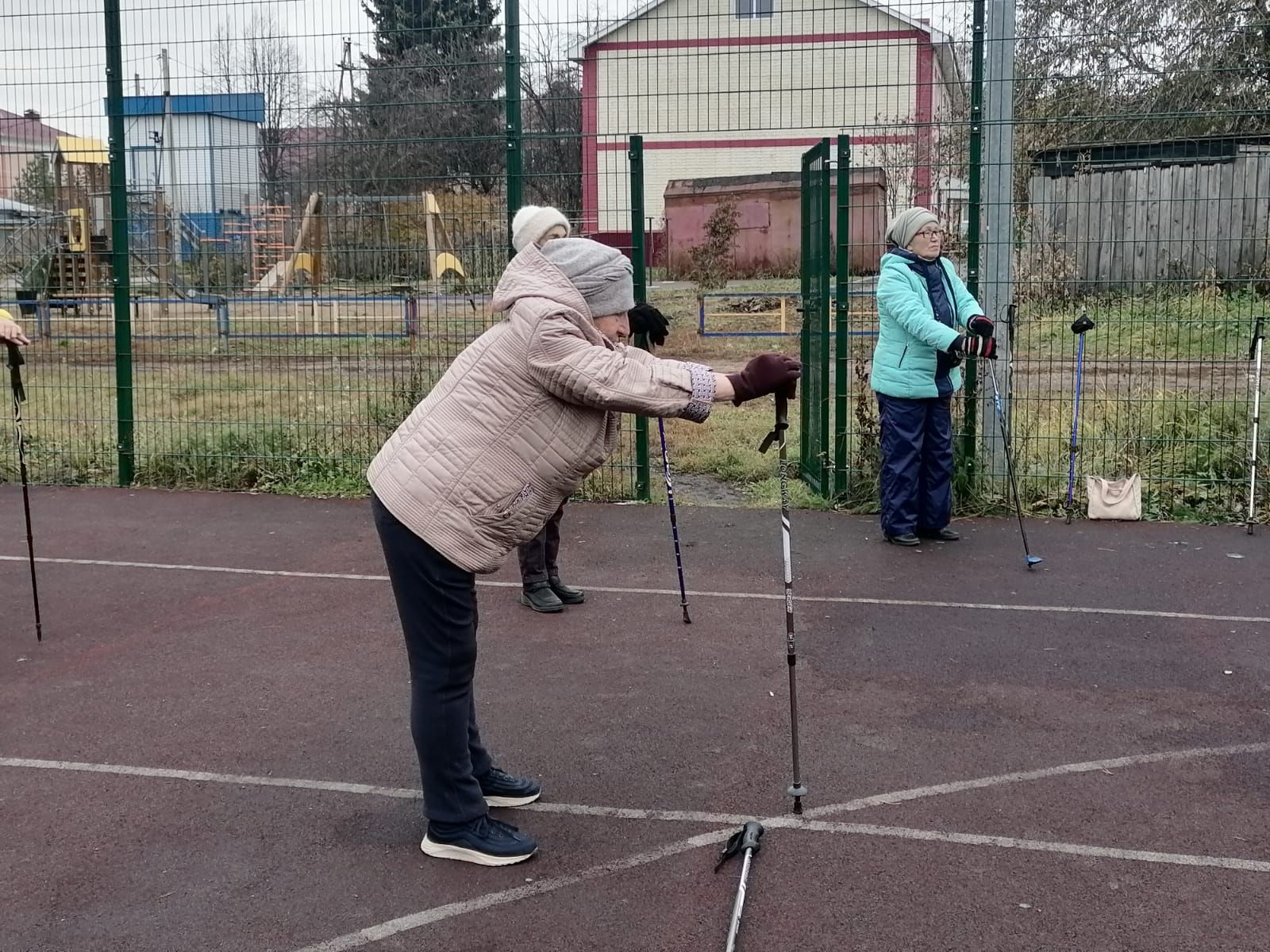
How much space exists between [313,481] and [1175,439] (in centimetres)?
635

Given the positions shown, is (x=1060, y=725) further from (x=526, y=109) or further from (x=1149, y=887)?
(x=526, y=109)

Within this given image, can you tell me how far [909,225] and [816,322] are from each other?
1.59m

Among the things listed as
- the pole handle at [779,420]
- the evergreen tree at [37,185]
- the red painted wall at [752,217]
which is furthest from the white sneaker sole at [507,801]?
the red painted wall at [752,217]

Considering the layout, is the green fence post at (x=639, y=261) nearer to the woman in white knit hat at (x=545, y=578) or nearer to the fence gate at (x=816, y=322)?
the fence gate at (x=816, y=322)

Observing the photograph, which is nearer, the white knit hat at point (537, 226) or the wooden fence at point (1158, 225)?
the white knit hat at point (537, 226)

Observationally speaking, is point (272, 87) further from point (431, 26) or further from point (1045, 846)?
point (1045, 846)

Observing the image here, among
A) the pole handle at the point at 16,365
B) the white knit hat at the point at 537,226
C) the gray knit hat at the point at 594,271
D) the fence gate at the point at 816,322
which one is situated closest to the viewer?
the gray knit hat at the point at 594,271

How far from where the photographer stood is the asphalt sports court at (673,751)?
147 inches

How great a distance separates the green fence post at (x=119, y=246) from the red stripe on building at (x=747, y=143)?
12.8ft

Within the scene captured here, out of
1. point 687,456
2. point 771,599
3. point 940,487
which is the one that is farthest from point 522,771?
point 687,456

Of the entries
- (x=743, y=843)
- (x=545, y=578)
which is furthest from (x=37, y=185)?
(x=743, y=843)

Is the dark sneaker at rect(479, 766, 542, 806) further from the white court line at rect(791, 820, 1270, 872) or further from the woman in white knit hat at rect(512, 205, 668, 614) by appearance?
the woman in white knit hat at rect(512, 205, 668, 614)

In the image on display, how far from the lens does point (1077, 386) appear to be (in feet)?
27.8

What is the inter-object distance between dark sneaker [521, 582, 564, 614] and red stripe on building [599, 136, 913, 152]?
12.2 ft
